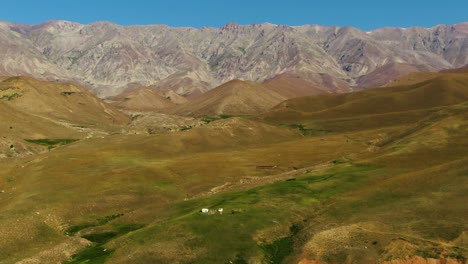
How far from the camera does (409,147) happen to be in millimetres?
106062

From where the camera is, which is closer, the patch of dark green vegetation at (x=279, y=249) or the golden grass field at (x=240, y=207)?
the golden grass field at (x=240, y=207)

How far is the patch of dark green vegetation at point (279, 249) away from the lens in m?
52.7

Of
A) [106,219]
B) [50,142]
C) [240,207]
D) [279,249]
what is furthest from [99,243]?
[50,142]

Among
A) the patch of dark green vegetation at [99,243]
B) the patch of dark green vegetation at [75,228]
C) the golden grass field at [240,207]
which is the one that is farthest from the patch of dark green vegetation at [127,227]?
the patch of dark green vegetation at [75,228]

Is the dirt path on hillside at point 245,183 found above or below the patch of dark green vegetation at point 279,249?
above

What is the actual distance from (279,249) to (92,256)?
1990 centimetres

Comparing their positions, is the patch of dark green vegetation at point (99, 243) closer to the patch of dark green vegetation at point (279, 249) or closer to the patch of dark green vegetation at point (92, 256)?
the patch of dark green vegetation at point (92, 256)

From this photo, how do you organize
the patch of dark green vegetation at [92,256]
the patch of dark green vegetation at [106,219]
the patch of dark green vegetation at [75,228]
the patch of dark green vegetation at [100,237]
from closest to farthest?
the patch of dark green vegetation at [92,256]
the patch of dark green vegetation at [100,237]
the patch of dark green vegetation at [75,228]
the patch of dark green vegetation at [106,219]

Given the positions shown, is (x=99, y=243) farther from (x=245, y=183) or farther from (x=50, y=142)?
(x=50, y=142)

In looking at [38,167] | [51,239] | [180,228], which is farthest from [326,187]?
[38,167]

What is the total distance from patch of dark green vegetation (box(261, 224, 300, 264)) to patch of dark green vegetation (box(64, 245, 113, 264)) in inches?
653

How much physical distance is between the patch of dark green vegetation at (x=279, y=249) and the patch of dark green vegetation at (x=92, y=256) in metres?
16.6

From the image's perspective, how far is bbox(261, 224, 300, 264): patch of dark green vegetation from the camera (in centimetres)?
5269

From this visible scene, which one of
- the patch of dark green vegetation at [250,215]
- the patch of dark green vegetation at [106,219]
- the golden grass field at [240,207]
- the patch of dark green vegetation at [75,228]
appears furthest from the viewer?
the patch of dark green vegetation at [106,219]
